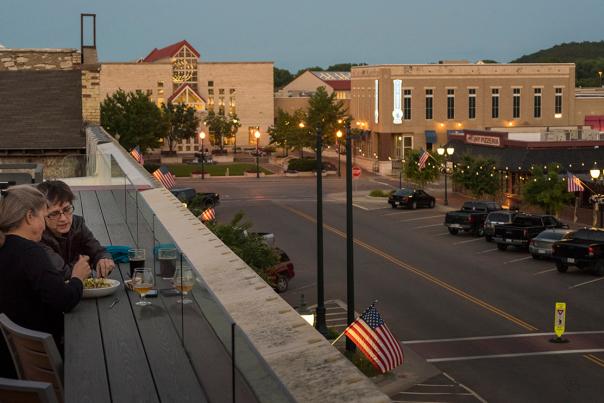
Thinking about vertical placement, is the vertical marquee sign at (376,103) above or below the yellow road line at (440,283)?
above

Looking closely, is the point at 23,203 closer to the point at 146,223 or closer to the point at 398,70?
the point at 146,223

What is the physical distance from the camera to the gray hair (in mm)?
6254

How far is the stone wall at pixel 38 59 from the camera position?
3512cm

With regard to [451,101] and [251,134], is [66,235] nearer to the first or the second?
[451,101]

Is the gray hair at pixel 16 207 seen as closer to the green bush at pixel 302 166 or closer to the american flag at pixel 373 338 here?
the american flag at pixel 373 338

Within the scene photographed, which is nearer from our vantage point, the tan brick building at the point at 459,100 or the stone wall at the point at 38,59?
the stone wall at the point at 38,59

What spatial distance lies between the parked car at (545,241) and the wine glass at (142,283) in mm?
29204

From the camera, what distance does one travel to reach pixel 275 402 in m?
4.44

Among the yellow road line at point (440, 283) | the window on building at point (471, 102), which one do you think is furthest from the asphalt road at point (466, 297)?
the window on building at point (471, 102)

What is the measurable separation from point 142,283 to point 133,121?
7587 cm

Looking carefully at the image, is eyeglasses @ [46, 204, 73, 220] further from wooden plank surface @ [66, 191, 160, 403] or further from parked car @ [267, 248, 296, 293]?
parked car @ [267, 248, 296, 293]

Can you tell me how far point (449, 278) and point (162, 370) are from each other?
2728 cm

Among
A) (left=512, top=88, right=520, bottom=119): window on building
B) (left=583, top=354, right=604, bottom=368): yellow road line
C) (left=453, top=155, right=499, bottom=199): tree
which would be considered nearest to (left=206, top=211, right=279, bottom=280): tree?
(left=583, top=354, right=604, bottom=368): yellow road line

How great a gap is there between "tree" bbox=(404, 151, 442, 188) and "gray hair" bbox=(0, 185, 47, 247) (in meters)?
54.2
